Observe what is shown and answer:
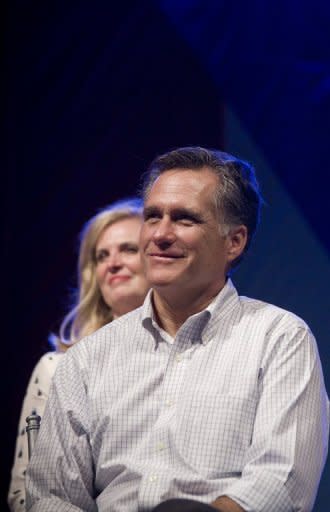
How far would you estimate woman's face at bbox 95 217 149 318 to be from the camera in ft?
11.4

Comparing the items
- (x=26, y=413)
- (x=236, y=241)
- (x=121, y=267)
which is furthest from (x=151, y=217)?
(x=26, y=413)

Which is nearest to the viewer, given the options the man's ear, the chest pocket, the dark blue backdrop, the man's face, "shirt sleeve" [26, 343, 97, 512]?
the chest pocket

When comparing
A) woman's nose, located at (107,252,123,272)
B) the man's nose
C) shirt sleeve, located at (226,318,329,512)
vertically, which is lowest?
shirt sleeve, located at (226,318,329,512)

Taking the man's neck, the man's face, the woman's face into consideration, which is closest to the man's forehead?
the man's face

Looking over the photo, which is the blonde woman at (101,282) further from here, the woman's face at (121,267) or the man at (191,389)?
the man at (191,389)

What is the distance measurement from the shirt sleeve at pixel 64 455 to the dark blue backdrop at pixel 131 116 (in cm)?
112

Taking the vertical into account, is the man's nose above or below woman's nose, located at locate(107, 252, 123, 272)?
above

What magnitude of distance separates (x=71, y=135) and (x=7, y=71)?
0.45m

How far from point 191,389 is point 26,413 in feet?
4.20

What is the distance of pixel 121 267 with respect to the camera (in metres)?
3.50

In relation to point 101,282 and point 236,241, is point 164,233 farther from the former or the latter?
point 101,282

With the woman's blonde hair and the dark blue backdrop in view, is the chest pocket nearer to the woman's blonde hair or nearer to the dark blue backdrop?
the dark blue backdrop

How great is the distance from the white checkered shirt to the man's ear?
0.12 m

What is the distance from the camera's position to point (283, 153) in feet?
10.8
